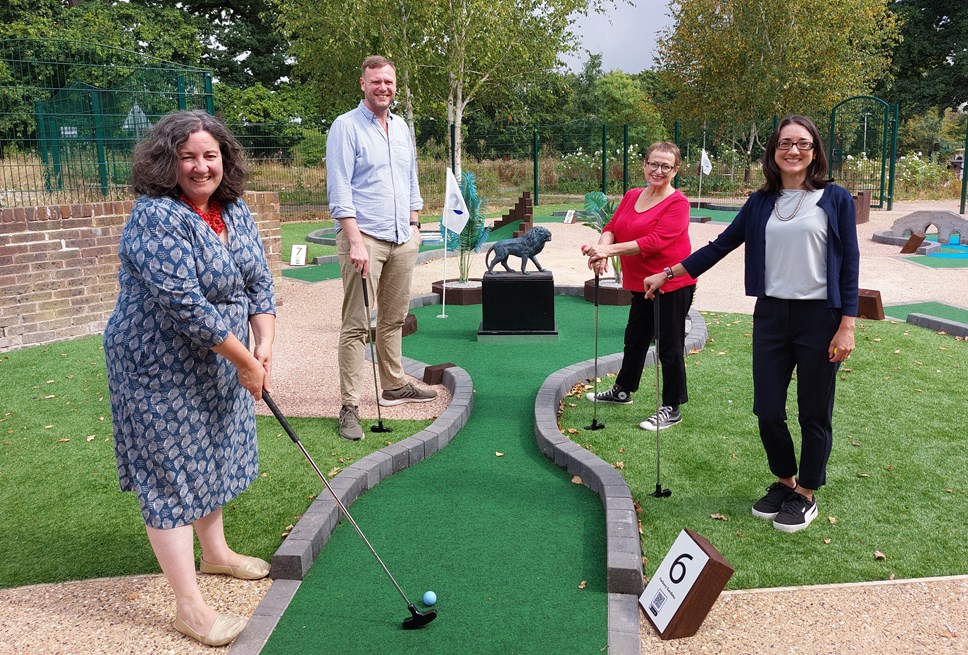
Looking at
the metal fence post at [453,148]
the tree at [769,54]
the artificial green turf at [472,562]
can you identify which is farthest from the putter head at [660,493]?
the tree at [769,54]

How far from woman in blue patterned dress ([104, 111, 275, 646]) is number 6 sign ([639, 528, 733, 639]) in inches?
59.5

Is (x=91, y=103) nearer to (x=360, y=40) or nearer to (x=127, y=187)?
(x=127, y=187)

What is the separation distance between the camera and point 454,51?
22.9 meters

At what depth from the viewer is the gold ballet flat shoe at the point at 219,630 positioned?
2752 mm

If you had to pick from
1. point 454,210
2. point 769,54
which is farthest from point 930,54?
point 454,210

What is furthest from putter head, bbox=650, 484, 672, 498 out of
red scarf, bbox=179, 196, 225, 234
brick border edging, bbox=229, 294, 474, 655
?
red scarf, bbox=179, 196, 225, 234

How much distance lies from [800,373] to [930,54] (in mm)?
41745

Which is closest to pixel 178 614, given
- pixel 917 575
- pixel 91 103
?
pixel 917 575

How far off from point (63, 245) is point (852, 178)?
2340 centimetres

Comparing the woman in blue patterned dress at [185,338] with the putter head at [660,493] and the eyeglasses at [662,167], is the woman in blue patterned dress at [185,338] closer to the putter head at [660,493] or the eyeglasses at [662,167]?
the putter head at [660,493]

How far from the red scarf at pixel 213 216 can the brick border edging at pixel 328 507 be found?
136 cm

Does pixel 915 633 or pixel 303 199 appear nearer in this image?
pixel 915 633

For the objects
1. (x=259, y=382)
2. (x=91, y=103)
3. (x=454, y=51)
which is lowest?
(x=259, y=382)

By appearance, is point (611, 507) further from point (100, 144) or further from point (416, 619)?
point (100, 144)
